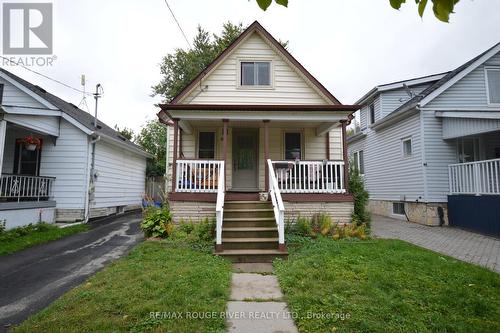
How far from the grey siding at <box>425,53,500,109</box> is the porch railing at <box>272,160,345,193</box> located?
22.3 ft

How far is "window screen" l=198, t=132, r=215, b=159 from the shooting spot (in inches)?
433

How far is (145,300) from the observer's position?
3.79 m

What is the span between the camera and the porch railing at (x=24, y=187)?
9023mm

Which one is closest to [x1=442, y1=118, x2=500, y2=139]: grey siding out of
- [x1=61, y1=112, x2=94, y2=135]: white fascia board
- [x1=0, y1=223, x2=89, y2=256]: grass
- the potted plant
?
[x1=61, y1=112, x2=94, y2=135]: white fascia board

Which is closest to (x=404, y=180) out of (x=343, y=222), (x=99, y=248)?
(x=343, y=222)

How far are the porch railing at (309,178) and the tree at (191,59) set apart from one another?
16.8 meters

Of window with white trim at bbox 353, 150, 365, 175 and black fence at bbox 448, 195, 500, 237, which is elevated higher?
window with white trim at bbox 353, 150, 365, 175

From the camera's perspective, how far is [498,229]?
8.88 meters

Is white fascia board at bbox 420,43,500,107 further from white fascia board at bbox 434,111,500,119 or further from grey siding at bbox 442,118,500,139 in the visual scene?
grey siding at bbox 442,118,500,139

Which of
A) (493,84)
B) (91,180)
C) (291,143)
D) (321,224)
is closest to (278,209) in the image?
(321,224)

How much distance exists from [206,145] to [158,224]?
397 centimetres

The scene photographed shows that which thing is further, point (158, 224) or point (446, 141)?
point (446, 141)

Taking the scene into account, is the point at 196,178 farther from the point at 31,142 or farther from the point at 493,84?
the point at 493,84

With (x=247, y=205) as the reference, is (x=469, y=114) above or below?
above
